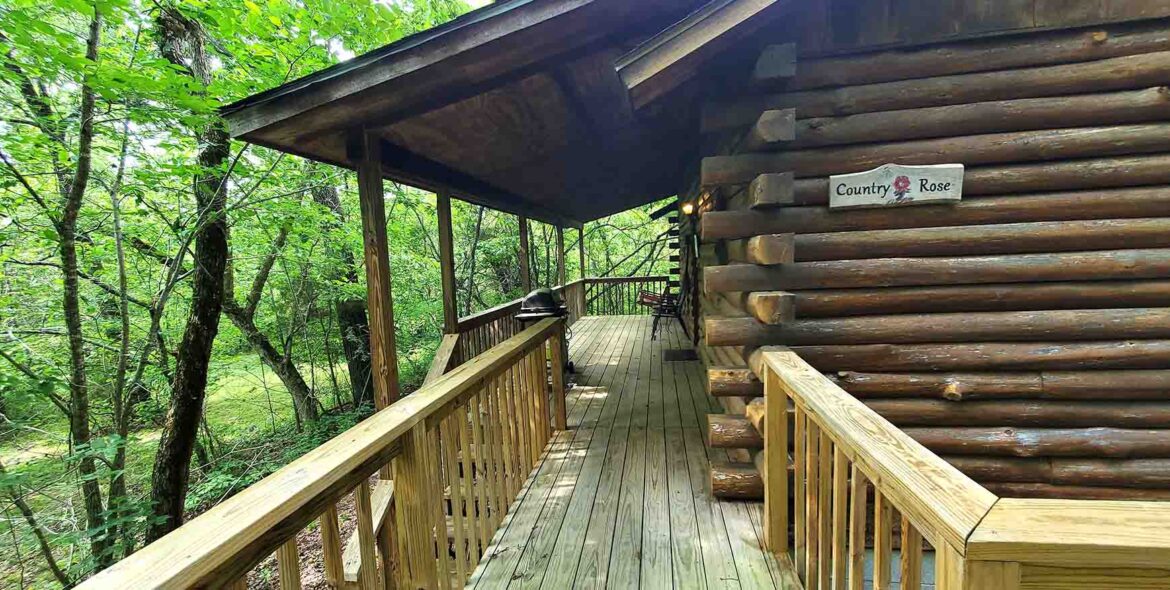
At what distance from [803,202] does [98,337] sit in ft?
22.0

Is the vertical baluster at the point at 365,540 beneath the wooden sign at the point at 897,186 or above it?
beneath

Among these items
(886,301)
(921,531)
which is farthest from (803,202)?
(921,531)

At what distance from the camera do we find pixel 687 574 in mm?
1968

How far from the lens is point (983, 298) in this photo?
2340mm

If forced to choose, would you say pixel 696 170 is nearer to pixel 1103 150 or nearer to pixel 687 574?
pixel 1103 150

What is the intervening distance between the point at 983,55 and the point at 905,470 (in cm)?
249

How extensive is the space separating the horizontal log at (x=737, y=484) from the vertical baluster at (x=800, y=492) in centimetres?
57

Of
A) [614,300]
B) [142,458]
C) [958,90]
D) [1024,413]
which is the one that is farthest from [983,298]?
[614,300]

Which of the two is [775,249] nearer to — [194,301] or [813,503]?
[813,503]

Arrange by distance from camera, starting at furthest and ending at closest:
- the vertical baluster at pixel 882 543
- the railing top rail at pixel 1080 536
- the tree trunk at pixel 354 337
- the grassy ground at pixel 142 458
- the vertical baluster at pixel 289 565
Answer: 1. the tree trunk at pixel 354 337
2. the grassy ground at pixel 142 458
3. the vertical baluster at pixel 882 543
4. the vertical baluster at pixel 289 565
5. the railing top rail at pixel 1080 536

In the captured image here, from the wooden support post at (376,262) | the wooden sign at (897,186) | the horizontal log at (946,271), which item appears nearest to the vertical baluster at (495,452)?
the wooden support post at (376,262)

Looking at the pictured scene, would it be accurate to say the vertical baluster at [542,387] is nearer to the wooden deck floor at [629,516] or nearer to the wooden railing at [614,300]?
the wooden deck floor at [629,516]

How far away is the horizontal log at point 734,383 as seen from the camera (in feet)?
7.88

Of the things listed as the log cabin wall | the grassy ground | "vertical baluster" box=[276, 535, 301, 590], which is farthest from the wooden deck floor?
the grassy ground
